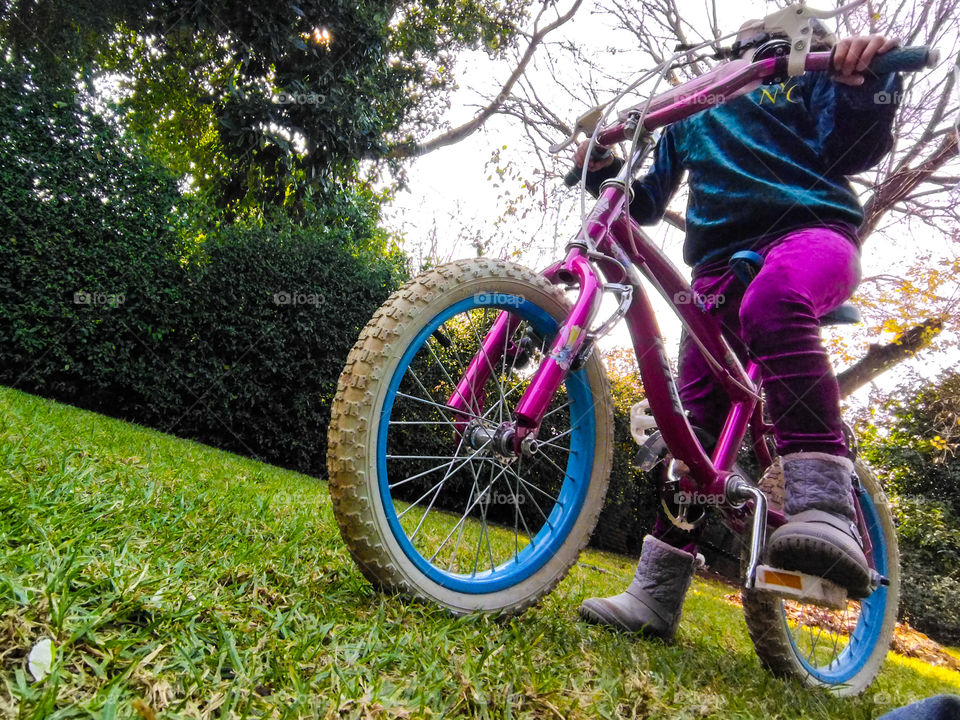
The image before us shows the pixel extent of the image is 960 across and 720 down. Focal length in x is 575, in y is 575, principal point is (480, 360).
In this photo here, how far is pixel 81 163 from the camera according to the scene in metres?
5.13

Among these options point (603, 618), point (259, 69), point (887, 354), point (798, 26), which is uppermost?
point (887, 354)

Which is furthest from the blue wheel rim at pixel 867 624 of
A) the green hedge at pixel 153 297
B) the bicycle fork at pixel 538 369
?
the green hedge at pixel 153 297

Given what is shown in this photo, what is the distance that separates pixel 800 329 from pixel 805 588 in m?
0.69

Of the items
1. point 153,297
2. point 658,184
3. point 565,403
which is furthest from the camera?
point 153,297

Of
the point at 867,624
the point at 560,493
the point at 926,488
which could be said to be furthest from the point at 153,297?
the point at 926,488

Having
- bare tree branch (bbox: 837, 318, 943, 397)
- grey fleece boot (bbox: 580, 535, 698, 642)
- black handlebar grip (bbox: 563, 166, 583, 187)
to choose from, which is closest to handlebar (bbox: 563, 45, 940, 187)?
black handlebar grip (bbox: 563, 166, 583, 187)

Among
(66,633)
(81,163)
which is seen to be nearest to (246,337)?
(81,163)

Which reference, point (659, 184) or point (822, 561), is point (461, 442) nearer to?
point (822, 561)

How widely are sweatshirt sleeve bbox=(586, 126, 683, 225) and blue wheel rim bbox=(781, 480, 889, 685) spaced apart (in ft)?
4.62

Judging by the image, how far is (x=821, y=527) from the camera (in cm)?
143

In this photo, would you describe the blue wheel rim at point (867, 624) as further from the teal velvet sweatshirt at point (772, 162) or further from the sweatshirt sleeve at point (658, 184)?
the sweatshirt sleeve at point (658, 184)

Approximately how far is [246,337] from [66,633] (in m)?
5.23

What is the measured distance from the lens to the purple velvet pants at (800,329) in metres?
1.60

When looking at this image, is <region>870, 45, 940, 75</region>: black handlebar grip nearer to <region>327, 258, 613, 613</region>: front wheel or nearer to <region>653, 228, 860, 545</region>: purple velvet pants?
<region>653, 228, 860, 545</region>: purple velvet pants
